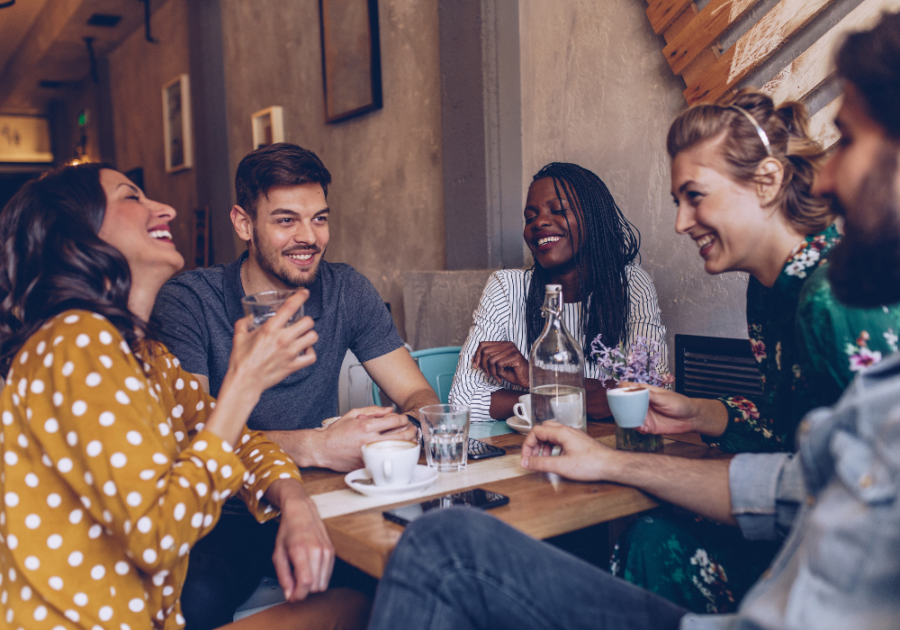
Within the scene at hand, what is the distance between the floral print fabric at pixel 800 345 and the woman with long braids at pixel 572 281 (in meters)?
0.65

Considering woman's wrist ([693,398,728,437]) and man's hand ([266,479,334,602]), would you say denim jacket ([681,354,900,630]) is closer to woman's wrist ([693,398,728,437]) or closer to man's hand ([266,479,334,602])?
man's hand ([266,479,334,602])

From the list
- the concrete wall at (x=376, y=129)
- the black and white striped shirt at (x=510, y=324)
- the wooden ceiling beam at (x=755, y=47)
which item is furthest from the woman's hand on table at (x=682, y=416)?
the concrete wall at (x=376, y=129)

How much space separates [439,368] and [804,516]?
169 centimetres

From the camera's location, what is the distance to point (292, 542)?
101 cm

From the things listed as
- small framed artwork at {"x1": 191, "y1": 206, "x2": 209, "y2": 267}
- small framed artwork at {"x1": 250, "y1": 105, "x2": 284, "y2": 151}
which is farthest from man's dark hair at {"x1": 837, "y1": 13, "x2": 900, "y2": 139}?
small framed artwork at {"x1": 191, "y1": 206, "x2": 209, "y2": 267}

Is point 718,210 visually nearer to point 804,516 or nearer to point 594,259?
point 804,516

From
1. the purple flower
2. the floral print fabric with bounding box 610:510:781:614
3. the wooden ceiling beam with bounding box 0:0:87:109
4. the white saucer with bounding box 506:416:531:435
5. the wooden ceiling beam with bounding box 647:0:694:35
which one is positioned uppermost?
the wooden ceiling beam with bounding box 0:0:87:109

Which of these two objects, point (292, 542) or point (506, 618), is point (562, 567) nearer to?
point (506, 618)

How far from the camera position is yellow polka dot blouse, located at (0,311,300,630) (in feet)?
2.93

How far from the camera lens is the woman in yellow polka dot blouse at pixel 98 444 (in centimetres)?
90

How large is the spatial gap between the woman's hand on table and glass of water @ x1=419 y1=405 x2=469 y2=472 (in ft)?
1.33

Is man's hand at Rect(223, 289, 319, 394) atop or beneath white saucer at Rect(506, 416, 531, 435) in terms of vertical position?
atop

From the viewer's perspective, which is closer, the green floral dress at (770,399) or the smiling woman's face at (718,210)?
the green floral dress at (770,399)

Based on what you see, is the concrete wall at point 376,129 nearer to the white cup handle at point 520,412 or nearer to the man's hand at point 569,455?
the white cup handle at point 520,412
